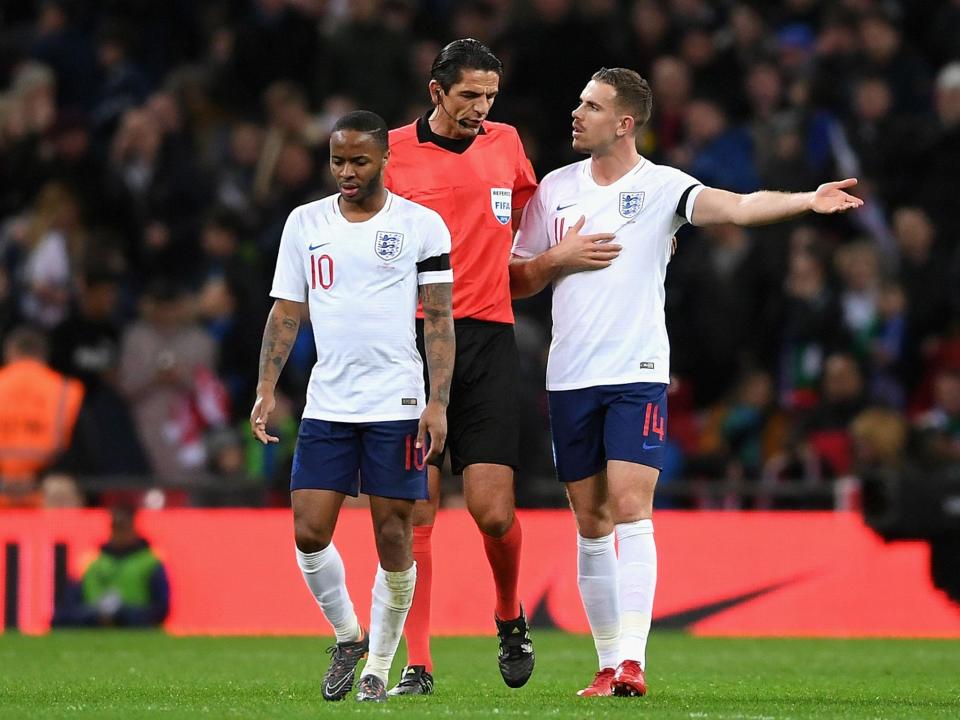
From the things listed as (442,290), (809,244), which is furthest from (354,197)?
(809,244)

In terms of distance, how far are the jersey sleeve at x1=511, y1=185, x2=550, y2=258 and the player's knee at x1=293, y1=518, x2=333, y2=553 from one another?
5.70 feet

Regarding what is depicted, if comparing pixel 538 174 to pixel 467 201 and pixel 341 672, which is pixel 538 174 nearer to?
pixel 467 201

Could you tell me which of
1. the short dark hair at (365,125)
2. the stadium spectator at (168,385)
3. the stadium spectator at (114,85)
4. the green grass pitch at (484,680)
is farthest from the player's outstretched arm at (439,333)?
the stadium spectator at (114,85)

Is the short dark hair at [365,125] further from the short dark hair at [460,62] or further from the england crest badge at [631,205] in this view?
the england crest badge at [631,205]

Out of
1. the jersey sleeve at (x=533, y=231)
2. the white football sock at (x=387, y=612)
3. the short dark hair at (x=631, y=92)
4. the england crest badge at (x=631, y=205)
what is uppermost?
the short dark hair at (x=631, y=92)

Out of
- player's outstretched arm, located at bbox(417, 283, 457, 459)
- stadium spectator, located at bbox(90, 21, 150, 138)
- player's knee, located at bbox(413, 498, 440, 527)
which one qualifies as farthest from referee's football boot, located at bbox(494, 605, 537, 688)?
stadium spectator, located at bbox(90, 21, 150, 138)

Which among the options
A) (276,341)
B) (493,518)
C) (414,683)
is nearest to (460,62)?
(276,341)

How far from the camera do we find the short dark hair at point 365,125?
24.0ft

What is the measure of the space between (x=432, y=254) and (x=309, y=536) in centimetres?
120

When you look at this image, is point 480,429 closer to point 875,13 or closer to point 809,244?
point 809,244

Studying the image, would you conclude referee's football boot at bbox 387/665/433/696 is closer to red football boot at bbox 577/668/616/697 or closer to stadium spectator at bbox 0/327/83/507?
red football boot at bbox 577/668/616/697

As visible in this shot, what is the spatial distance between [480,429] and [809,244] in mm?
6941

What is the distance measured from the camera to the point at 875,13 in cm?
1533

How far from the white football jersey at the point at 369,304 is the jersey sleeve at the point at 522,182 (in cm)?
92
